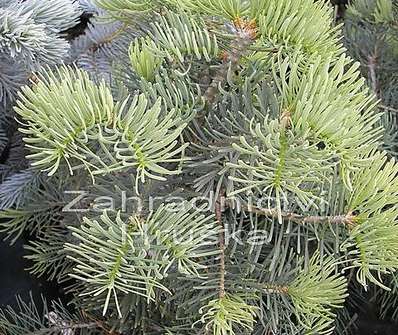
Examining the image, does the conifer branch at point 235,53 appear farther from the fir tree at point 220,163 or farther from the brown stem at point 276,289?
the brown stem at point 276,289

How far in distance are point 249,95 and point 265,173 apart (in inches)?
2.5

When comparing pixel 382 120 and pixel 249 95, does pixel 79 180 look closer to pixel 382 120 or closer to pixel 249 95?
pixel 249 95

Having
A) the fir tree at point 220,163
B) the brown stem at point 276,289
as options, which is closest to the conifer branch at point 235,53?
the fir tree at point 220,163

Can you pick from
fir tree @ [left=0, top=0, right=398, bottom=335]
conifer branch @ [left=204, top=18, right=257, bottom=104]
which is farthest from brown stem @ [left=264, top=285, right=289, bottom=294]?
conifer branch @ [left=204, top=18, right=257, bottom=104]

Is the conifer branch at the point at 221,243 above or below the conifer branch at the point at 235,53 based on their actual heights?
below

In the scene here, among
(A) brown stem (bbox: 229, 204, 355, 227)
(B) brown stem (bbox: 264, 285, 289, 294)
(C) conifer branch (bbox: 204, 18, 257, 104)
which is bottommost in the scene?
(B) brown stem (bbox: 264, 285, 289, 294)

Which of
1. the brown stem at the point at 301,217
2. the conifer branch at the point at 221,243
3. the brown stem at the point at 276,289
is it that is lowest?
the brown stem at the point at 276,289

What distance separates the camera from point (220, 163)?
0.37 metres

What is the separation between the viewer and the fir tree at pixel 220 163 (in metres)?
0.31

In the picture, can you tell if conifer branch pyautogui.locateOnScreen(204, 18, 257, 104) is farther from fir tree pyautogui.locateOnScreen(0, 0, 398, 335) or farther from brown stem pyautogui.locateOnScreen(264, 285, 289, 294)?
brown stem pyautogui.locateOnScreen(264, 285, 289, 294)

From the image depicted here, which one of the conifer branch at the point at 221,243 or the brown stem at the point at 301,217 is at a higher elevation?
the brown stem at the point at 301,217

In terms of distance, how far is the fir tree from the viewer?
0.31 m

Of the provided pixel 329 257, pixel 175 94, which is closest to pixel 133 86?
pixel 175 94

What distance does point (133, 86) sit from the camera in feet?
1.27
